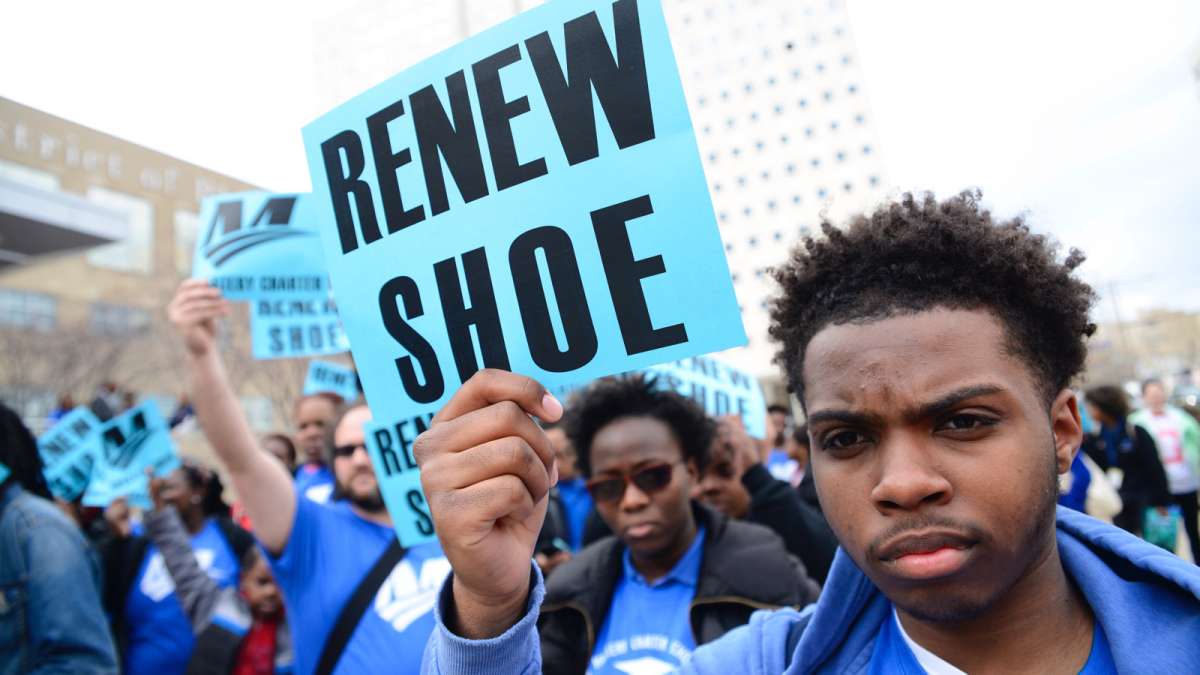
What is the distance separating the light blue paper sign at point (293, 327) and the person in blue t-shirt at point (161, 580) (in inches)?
59.0

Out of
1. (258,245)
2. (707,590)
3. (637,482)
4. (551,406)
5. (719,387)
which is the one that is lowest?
(707,590)

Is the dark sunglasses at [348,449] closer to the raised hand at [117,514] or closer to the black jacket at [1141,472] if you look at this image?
the raised hand at [117,514]

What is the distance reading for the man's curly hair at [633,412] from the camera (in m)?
3.03

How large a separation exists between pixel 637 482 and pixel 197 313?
1745 mm

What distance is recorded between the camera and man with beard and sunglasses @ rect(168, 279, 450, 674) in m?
2.43

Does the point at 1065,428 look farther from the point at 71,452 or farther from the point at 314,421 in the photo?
the point at 71,452

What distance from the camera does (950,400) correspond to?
3.75 ft

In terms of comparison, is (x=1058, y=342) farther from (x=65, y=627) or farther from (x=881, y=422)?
(x=65, y=627)

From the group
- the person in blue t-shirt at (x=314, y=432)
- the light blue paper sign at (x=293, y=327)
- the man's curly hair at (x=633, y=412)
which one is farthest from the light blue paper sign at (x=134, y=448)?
the man's curly hair at (x=633, y=412)

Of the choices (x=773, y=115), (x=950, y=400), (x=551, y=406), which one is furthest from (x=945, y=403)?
(x=773, y=115)

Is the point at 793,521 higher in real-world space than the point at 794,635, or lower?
lower

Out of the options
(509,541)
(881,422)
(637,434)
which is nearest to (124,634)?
(637,434)

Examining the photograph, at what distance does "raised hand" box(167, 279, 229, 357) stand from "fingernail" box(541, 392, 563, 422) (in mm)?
1928

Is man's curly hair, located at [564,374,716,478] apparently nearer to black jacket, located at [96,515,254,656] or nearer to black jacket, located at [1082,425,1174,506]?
black jacket, located at [96,515,254,656]
